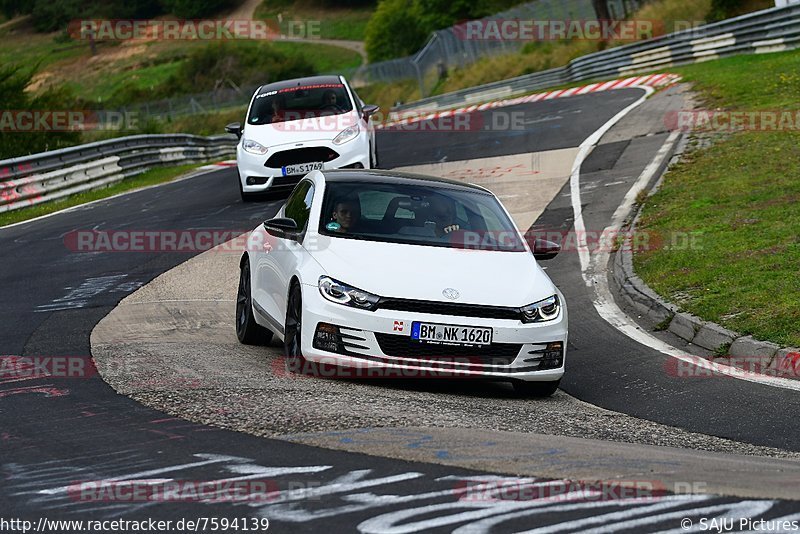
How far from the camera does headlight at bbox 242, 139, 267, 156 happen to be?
1984 centimetres

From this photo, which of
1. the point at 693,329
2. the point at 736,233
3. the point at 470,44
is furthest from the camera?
the point at 470,44

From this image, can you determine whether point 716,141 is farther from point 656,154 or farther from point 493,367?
point 493,367

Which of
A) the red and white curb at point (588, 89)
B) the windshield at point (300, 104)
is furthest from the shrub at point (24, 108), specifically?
the windshield at point (300, 104)

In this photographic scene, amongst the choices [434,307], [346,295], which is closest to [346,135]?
[346,295]

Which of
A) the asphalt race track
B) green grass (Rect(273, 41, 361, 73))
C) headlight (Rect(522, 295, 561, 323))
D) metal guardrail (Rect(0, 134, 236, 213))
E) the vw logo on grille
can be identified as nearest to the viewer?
the asphalt race track

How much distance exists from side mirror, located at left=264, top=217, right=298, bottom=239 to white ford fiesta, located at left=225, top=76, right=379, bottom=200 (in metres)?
9.57

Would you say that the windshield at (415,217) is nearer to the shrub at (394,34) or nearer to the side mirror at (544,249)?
the side mirror at (544,249)

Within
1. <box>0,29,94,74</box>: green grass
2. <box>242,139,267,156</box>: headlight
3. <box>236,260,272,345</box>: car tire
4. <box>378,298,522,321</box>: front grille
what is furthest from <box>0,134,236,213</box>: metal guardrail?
<box>0,29,94,74</box>: green grass

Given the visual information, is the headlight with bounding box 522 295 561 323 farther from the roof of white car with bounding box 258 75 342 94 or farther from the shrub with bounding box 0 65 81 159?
the shrub with bounding box 0 65 81 159

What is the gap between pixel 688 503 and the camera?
530cm

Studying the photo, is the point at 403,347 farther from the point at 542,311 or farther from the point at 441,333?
the point at 542,311

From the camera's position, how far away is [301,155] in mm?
19734

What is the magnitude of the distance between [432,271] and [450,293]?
322 millimetres

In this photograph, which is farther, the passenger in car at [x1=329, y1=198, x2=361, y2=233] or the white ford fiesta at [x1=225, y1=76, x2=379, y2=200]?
the white ford fiesta at [x1=225, y1=76, x2=379, y2=200]
